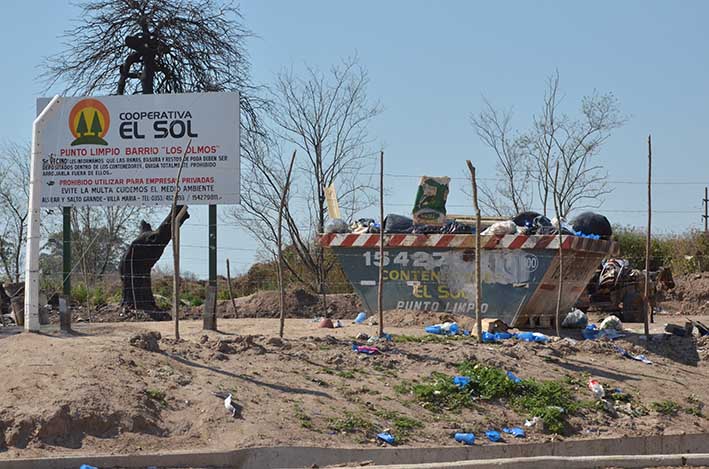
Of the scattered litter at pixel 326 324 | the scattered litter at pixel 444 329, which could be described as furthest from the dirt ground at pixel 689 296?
the scattered litter at pixel 326 324

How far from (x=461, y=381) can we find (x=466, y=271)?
4.31 meters

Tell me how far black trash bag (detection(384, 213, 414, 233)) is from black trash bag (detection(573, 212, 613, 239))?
3034 millimetres

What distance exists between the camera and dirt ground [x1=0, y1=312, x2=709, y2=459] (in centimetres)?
956

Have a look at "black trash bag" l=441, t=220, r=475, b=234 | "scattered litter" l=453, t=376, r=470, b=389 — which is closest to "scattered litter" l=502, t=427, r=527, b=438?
"scattered litter" l=453, t=376, r=470, b=389

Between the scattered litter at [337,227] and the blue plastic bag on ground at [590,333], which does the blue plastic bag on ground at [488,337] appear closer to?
the blue plastic bag on ground at [590,333]

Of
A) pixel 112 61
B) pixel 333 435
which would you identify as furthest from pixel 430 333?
pixel 112 61

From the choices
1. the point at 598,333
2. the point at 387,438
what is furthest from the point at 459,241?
the point at 387,438

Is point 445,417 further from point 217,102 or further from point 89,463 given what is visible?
point 217,102

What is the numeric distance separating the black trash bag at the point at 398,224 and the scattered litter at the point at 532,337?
109 inches

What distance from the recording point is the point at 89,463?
8.95 meters

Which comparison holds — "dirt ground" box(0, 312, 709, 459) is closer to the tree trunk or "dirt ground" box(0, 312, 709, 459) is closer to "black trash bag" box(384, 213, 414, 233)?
"black trash bag" box(384, 213, 414, 233)

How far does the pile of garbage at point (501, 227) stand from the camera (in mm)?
16031

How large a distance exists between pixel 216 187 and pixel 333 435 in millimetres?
6086

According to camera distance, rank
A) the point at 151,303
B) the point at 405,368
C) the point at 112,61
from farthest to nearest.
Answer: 1. the point at 112,61
2. the point at 151,303
3. the point at 405,368
